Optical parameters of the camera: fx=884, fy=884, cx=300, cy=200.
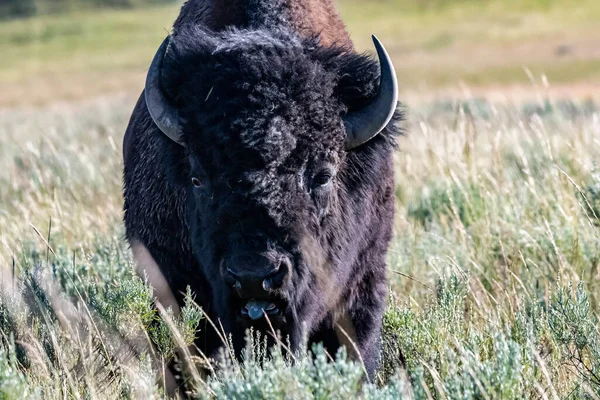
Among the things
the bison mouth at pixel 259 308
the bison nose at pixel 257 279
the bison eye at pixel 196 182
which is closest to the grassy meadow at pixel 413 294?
the bison mouth at pixel 259 308

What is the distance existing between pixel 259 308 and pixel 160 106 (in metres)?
1.27

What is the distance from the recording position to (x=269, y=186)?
3885mm

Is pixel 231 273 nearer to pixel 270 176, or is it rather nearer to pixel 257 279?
pixel 257 279

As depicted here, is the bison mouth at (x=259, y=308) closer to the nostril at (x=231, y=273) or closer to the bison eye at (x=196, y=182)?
the nostril at (x=231, y=273)

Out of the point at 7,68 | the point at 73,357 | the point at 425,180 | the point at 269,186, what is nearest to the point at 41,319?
the point at 73,357

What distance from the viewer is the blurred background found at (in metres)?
41.4

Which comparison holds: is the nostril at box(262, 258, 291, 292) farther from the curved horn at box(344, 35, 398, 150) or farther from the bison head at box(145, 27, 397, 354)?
the curved horn at box(344, 35, 398, 150)

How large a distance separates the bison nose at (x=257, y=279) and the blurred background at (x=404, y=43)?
85.2ft

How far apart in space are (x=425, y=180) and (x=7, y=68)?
64295 mm

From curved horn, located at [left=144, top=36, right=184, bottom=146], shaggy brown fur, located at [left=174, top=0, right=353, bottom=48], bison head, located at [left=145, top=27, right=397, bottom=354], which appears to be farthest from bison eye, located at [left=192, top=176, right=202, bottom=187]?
shaggy brown fur, located at [left=174, top=0, right=353, bottom=48]

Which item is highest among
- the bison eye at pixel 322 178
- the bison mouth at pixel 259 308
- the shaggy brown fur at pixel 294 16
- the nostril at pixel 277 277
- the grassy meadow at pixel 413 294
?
the shaggy brown fur at pixel 294 16

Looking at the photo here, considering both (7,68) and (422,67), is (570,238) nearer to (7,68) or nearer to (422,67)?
(422,67)

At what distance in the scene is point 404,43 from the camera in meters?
61.3

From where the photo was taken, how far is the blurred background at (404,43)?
136 feet
